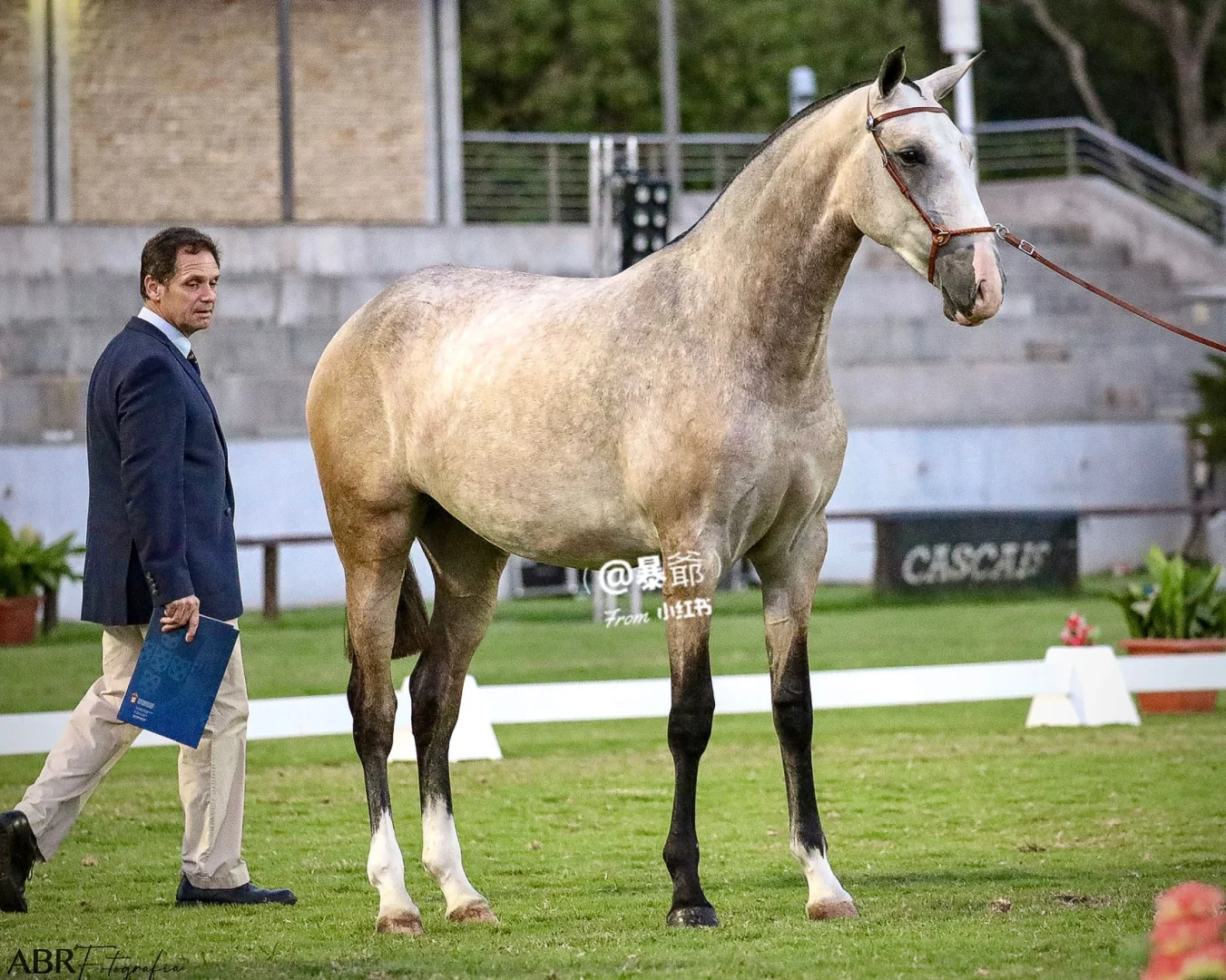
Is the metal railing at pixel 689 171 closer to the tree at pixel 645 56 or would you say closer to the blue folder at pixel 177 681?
the tree at pixel 645 56

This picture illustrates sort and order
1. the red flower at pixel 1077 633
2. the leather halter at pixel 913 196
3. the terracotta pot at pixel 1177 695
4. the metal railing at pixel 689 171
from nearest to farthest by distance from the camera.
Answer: the leather halter at pixel 913 196, the red flower at pixel 1077 633, the terracotta pot at pixel 1177 695, the metal railing at pixel 689 171

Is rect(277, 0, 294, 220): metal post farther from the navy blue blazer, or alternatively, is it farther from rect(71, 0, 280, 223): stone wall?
the navy blue blazer

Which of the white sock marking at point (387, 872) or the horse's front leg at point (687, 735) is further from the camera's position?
the white sock marking at point (387, 872)

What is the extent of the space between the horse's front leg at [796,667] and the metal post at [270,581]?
11358 millimetres

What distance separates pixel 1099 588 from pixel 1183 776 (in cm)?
1056

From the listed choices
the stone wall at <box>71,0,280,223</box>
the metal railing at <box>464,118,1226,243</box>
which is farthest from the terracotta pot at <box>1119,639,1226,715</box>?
the stone wall at <box>71,0,280,223</box>

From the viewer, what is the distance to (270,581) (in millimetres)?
16594

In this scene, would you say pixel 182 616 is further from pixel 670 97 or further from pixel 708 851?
pixel 670 97

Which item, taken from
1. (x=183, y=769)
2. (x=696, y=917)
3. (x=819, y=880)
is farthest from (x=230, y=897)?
(x=819, y=880)

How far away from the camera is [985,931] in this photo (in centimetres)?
502

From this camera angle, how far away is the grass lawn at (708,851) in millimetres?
4871

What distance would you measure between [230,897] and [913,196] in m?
3.10

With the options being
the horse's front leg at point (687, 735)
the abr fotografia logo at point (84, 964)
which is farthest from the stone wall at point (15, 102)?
the horse's front leg at point (687, 735)

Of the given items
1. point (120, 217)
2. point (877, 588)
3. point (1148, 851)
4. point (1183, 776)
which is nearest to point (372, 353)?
point (1148, 851)
